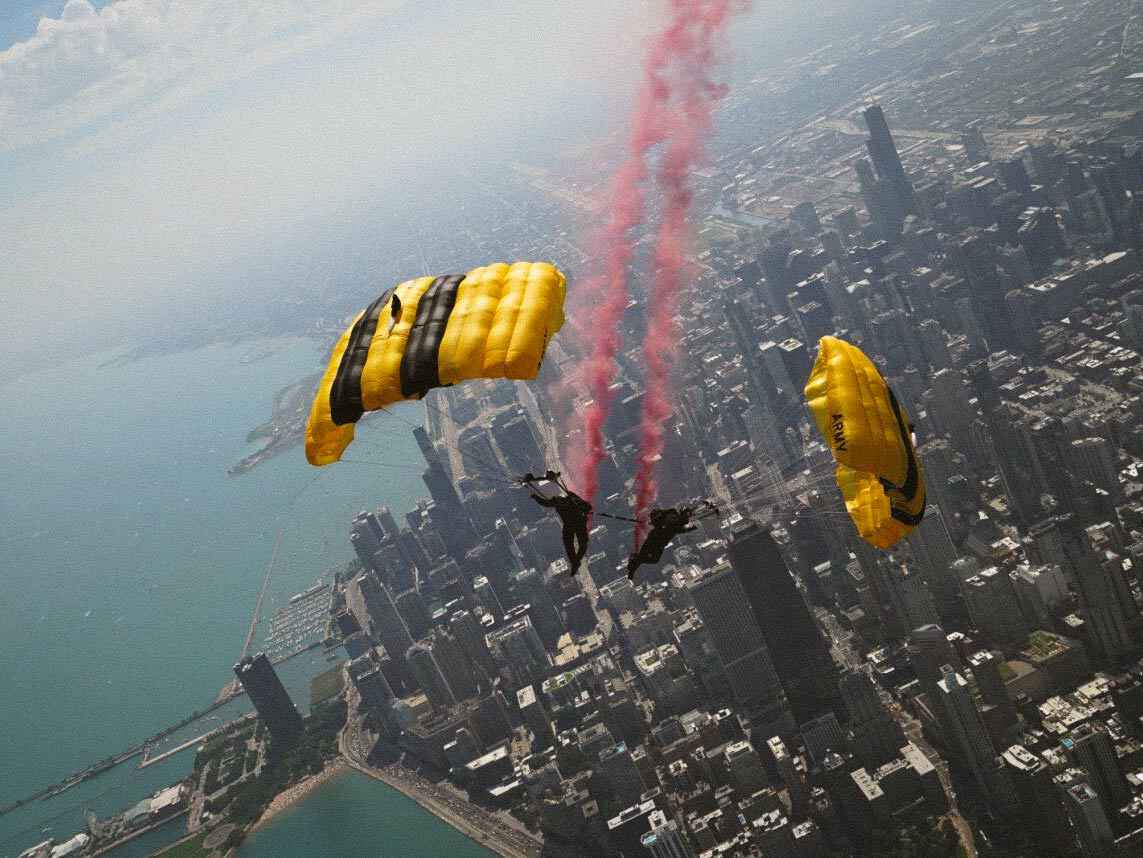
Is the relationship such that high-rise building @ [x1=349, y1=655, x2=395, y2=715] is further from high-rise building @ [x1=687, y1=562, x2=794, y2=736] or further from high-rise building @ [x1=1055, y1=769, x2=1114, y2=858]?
high-rise building @ [x1=1055, y1=769, x2=1114, y2=858]

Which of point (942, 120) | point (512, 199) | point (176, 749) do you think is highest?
point (512, 199)

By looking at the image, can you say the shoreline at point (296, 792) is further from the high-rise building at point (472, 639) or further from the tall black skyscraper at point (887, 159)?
the tall black skyscraper at point (887, 159)

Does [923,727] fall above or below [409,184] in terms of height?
below

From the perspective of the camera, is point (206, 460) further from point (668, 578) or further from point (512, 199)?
point (668, 578)

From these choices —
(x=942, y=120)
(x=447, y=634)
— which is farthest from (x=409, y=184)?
(x=447, y=634)

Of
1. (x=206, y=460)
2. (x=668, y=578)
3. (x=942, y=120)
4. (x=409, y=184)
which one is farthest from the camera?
(x=409, y=184)

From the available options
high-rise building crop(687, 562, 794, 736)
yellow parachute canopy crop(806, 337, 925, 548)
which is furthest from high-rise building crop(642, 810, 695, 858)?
yellow parachute canopy crop(806, 337, 925, 548)

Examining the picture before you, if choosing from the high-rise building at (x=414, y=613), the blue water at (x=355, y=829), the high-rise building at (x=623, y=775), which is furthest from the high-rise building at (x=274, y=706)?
the high-rise building at (x=623, y=775)
